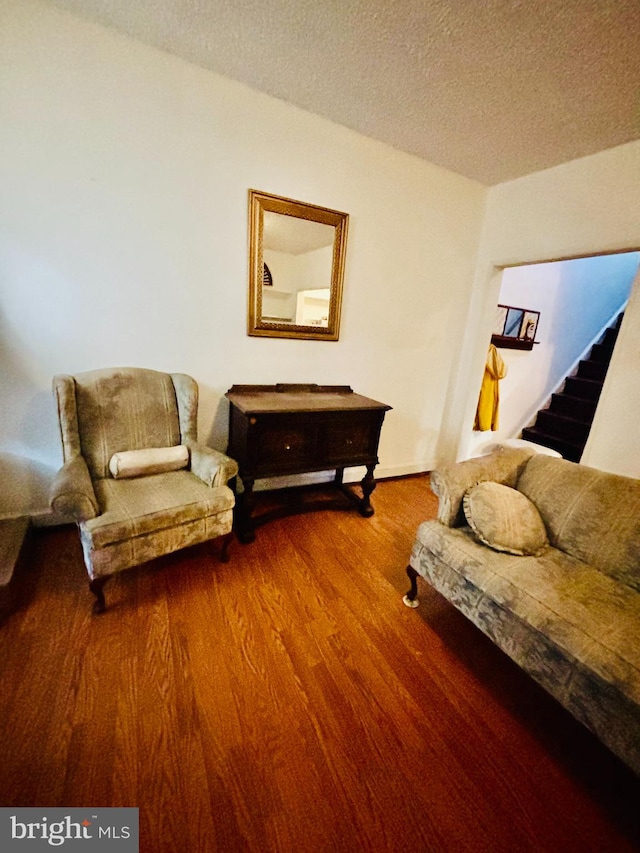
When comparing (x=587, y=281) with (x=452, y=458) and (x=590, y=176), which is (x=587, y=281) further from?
(x=452, y=458)

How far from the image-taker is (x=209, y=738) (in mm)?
1104

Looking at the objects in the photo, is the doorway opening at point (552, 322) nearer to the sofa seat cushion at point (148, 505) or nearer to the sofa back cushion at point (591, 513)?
the sofa back cushion at point (591, 513)

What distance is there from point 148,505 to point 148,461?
35 centimetres

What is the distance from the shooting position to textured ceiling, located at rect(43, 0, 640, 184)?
4.45ft

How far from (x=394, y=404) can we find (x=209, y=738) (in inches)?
98.0

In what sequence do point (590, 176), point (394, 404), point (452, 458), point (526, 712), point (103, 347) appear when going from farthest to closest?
point (452, 458)
point (394, 404)
point (590, 176)
point (103, 347)
point (526, 712)

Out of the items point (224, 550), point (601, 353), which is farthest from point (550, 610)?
point (601, 353)

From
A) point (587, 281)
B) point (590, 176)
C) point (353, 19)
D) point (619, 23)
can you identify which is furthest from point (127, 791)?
point (587, 281)

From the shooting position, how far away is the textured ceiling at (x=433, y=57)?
1355mm

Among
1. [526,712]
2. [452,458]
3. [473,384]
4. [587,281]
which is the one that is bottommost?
[526,712]

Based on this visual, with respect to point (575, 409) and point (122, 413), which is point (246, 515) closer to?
point (122, 413)

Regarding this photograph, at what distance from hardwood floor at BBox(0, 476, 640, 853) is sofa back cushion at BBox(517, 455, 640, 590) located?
616 millimetres

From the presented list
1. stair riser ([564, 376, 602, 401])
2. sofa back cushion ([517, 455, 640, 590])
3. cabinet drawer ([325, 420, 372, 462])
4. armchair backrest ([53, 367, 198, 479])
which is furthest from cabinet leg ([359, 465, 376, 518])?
stair riser ([564, 376, 602, 401])

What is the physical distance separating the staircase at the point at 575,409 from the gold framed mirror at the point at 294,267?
3272mm
